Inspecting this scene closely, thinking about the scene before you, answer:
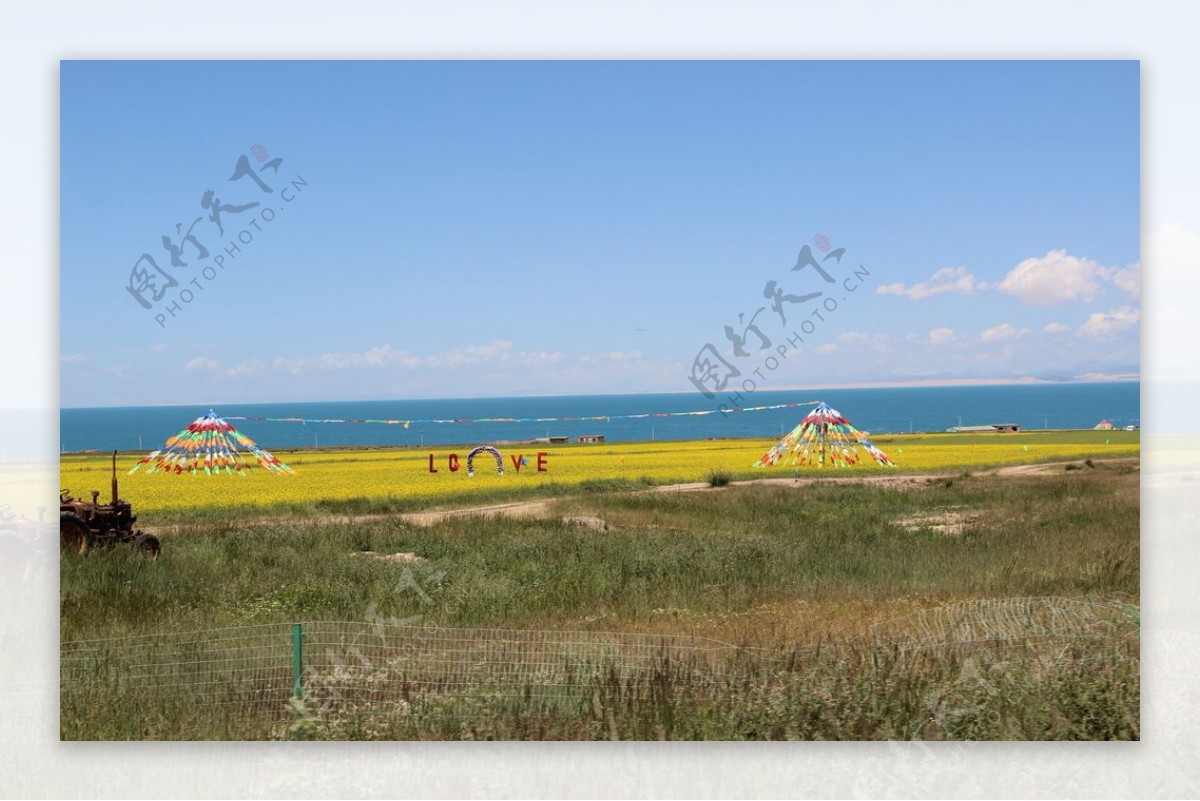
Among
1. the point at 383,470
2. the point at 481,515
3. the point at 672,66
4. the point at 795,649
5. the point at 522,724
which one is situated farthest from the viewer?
the point at 383,470

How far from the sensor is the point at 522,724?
5.19 metres

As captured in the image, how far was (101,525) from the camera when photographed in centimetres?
837

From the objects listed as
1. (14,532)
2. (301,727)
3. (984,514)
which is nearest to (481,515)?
(984,514)

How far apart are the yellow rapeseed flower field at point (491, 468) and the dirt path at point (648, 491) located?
0.45m

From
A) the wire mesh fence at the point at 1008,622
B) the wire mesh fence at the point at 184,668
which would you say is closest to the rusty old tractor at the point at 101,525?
the wire mesh fence at the point at 184,668

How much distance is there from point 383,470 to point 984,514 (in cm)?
1086

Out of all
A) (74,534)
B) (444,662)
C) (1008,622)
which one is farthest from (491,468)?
(1008,622)

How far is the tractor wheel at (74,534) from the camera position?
300 inches

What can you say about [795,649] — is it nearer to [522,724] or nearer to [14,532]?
[522,724]

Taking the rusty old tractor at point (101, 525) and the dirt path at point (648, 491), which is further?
the dirt path at point (648, 491)

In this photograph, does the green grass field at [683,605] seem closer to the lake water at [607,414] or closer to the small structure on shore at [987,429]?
the lake water at [607,414]

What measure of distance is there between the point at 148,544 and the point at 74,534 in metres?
0.67

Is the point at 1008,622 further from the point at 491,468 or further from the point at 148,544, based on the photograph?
the point at 491,468

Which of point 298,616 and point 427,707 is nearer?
point 427,707
